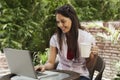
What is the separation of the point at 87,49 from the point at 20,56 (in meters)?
0.51

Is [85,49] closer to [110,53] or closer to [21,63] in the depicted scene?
[21,63]

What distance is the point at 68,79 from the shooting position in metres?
2.21

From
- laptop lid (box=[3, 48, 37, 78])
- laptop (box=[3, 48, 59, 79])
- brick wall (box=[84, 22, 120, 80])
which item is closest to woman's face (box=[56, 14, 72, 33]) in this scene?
laptop (box=[3, 48, 59, 79])

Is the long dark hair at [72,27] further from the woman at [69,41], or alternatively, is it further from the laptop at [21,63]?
the laptop at [21,63]

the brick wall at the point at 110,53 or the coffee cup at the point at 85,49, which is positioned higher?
the coffee cup at the point at 85,49

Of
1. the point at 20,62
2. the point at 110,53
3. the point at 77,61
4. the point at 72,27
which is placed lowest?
the point at 110,53

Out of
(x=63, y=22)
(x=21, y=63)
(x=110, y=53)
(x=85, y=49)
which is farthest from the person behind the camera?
(x=110, y=53)

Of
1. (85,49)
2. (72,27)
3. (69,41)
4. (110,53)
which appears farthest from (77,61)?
(110,53)

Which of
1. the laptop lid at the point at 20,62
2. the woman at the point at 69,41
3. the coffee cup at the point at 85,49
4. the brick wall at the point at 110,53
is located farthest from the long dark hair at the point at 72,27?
the brick wall at the point at 110,53

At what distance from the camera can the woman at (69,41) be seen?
8.62 ft

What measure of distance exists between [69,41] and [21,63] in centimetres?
65

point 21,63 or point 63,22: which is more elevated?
point 63,22

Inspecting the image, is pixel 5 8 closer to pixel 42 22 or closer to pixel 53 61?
pixel 42 22

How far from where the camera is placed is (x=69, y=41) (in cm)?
269
